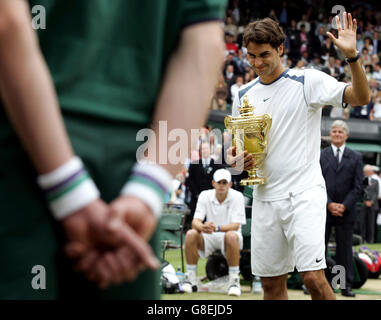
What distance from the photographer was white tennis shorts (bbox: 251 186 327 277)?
4902 millimetres

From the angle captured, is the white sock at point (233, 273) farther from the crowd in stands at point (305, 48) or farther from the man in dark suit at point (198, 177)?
the crowd in stands at point (305, 48)

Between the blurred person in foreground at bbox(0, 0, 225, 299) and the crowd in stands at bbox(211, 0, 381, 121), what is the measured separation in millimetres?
17993

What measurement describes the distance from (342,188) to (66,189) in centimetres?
841

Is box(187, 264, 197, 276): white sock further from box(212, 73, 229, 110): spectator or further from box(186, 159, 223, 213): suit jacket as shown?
box(212, 73, 229, 110): spectator

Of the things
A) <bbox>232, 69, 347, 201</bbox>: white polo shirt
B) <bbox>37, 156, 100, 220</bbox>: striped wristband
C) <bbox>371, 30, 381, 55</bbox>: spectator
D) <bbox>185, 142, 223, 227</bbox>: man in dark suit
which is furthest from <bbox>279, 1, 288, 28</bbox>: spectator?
<bbox>37, 156, 100, 220</bbox>: striped wristband

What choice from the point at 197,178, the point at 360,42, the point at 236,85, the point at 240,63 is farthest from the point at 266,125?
the point at 360,42

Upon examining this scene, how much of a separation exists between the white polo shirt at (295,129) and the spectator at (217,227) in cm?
425

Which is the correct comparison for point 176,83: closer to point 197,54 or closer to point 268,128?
point 197,54

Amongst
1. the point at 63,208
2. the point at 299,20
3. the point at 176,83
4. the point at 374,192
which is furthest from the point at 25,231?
the point at 299,20

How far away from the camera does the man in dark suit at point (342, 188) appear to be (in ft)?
30.4

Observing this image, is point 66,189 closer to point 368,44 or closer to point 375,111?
point 375,111

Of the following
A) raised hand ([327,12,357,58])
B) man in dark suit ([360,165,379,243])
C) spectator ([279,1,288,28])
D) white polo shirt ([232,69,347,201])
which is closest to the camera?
raised hand ([327,12,357,58])

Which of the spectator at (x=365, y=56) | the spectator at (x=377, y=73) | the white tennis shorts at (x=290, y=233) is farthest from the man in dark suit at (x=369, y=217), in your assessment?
the white tennis shorts at (x=290, y=233)

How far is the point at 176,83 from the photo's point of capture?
4.81 ft
